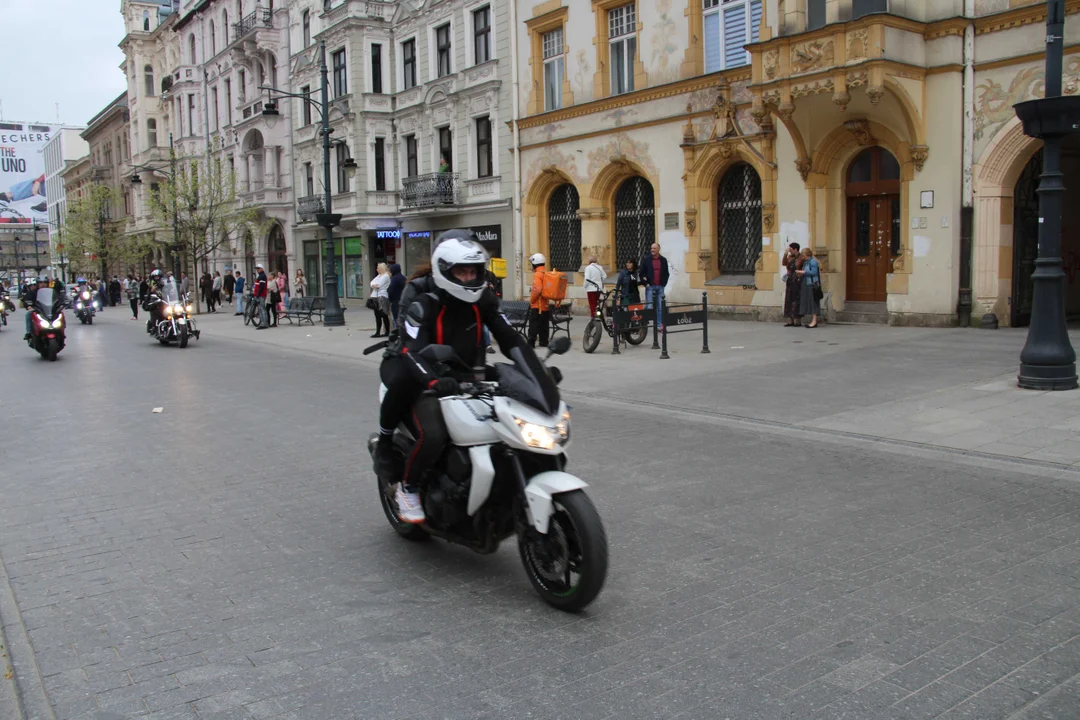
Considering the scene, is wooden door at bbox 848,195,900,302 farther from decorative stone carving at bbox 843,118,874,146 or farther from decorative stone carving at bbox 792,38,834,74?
decorative stone carving at bbox 792,38,834,74

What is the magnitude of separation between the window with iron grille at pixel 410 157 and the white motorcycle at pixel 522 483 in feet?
103

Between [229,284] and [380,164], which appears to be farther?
[229,284]

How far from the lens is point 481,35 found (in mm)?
30328

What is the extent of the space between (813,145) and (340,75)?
22.6 m

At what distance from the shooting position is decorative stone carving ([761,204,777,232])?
21109 millimetres

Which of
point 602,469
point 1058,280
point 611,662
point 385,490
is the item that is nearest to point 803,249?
point 1058,280

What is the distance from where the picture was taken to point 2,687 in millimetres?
3756

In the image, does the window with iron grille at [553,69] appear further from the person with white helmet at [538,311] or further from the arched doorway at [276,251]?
the arched doorway at [276,251]

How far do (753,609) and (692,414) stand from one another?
567 centimetres

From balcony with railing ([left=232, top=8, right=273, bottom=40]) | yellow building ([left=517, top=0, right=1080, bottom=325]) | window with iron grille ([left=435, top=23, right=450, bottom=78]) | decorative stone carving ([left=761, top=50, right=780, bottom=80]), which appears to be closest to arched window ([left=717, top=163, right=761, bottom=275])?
yellow building ([left=517, top=0, right=1080, bottom=325])

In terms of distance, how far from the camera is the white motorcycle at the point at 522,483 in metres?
4.24

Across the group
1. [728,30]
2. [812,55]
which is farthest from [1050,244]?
[728,30]

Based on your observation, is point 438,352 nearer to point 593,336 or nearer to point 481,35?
point 593,336

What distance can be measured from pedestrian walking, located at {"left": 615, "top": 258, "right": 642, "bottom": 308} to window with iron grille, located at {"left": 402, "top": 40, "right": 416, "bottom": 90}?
735 inches
